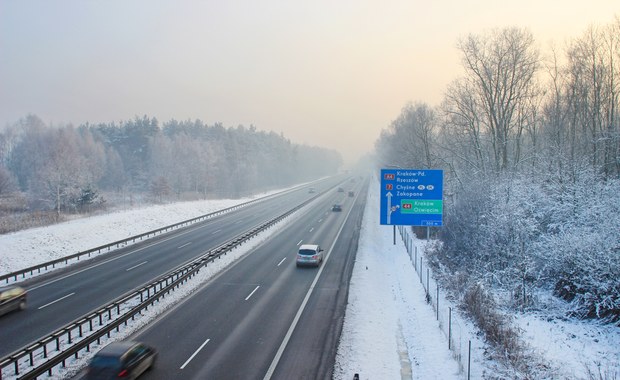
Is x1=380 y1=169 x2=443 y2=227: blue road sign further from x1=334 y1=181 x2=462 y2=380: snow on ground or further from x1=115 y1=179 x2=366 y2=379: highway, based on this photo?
x1=115 y1=179 x2=366 y2=379: highway

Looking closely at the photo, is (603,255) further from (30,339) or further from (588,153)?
(30,339)

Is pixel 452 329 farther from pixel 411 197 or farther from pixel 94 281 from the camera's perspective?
pixel 94 281

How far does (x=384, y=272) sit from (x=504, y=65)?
22281 millimetres

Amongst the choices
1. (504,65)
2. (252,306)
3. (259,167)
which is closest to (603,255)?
(252,306)

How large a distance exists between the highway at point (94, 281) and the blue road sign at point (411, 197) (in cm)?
1599

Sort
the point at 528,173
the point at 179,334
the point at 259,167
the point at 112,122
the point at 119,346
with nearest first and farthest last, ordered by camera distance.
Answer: the point at 119,346 → the point at 179,334 → the point at 528,173 → the point at 259,167 → the point at 112,122

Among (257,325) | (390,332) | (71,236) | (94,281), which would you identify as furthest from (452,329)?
(71,236)

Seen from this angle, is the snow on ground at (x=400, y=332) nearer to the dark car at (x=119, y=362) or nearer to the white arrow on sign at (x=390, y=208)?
the white arrow on sign at (x=390, y=208)

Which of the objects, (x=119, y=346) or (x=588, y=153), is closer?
(x=119, y=346)

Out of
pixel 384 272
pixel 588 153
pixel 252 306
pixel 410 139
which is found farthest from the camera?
pixel 410 139

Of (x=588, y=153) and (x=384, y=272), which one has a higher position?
(x=588, y=153)

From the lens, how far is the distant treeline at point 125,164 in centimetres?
6606

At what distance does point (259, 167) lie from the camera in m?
148

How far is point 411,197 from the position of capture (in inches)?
1161
